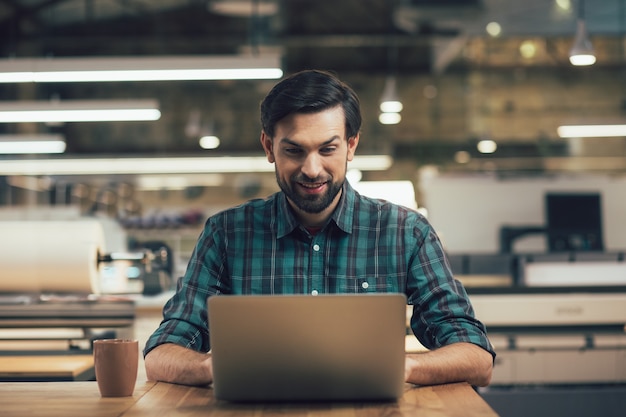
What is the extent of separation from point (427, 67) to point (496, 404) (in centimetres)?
972

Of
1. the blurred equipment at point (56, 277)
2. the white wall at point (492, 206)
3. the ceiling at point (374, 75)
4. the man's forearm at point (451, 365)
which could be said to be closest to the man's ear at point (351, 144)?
the man's forearm at point (451, 365)

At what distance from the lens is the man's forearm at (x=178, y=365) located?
157 centimetres

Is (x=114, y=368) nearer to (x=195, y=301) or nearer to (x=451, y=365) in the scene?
→ (x=195, y=301)

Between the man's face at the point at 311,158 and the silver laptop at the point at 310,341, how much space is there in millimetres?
539

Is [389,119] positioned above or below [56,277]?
above

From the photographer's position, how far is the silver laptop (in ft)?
4.36

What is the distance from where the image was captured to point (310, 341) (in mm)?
1329

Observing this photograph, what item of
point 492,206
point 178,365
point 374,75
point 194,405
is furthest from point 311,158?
point 374,75

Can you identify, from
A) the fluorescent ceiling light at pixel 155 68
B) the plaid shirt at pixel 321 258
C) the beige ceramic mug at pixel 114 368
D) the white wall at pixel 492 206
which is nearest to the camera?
the beige ceramic mug at pixel 114 368

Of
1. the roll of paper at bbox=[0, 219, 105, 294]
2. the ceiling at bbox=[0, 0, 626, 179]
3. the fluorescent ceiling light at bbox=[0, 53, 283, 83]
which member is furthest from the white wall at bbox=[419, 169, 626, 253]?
the ceiling at bbox=[0, 0, 626, 179]

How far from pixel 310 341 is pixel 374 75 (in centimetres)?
1241

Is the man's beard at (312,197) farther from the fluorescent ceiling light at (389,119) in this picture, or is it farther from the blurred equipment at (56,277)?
the fluorescent ceiling light at (389,119)

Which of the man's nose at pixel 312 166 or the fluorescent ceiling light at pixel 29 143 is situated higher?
the fluorescent ceiling light at pixel 29 143

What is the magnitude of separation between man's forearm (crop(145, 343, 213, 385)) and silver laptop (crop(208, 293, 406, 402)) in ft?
0.63
